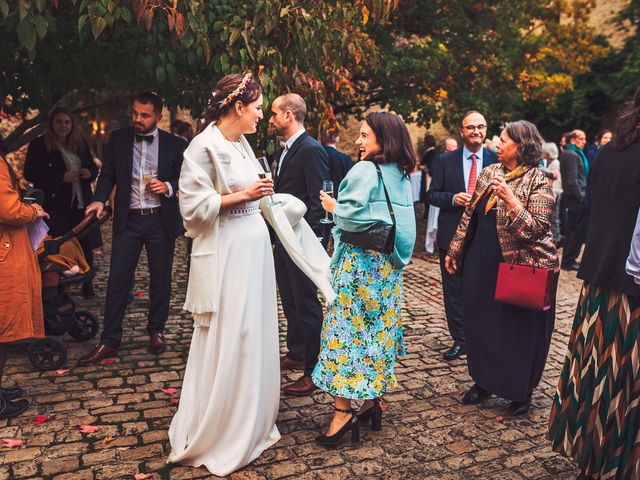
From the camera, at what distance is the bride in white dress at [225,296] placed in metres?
3.75

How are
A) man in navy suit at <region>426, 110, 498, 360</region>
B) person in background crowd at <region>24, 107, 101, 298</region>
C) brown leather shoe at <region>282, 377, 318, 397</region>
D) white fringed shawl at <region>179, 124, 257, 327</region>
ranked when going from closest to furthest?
white fringed shawl at <region>179, 124, 257, 327</region> → brown leather shoe at <region>282, 377, 318, 397</region> → man in navy suit at <region>426, 110, 498, 360</region> → person in background crowd at <region>24, 107, 101, 298</region>

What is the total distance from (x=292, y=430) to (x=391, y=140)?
2044 mm

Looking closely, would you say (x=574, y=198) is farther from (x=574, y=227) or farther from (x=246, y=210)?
(x=246, y=210)

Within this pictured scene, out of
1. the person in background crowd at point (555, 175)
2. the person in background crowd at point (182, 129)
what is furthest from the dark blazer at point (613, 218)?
the person in background crowd at point (182, 129)

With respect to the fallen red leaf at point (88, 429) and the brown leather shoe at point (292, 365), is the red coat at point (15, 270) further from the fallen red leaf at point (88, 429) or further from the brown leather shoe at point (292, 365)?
the brown leather shoe at point (292, 365)

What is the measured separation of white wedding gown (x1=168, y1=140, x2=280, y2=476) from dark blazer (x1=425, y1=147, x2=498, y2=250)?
2.38m

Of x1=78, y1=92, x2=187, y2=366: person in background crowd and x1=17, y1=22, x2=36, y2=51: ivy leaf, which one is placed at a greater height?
x1=17, y1=22, x2=36, y2=51: ivy leaf

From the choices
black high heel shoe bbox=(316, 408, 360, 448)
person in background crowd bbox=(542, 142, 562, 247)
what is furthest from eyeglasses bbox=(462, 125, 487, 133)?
person in background crowd bbox=(542, 142, 562, 247)

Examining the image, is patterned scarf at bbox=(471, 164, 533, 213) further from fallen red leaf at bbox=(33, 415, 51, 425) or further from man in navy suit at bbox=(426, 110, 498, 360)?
fallen red leaf at bbox=(33, 415, 51, 425)

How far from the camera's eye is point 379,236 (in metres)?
3.94

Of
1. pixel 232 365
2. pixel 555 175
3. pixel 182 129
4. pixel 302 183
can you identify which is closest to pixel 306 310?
pixel 302 183

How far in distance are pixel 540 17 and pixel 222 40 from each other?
48.3ft

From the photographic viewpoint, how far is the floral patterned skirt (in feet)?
13.3

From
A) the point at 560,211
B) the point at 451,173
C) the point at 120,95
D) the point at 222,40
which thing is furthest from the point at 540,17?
the point at 222,40
